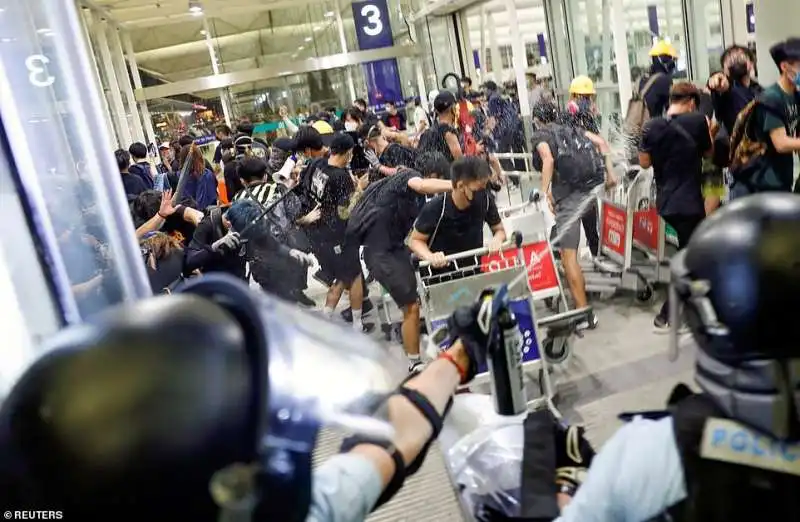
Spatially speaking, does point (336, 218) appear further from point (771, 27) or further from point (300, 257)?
point (771, 27)

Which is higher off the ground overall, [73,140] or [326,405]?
[73,140]

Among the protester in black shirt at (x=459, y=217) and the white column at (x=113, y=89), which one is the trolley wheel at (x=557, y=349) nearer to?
the protester in black shirt at (x=459, y=217)

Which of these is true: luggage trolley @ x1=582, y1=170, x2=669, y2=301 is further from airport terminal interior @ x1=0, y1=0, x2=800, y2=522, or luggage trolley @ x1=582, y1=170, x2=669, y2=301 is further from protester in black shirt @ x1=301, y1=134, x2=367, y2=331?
protester in black shirt @ x1=301, y1=134, x2=367, y2=331

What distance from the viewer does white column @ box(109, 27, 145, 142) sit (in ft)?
45.0

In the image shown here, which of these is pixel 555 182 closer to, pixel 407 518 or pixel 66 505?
pixel 407 518

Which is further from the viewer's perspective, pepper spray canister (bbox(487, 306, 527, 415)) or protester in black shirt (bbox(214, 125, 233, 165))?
protester in black shirt (bbox(214, 125, 233, 165))

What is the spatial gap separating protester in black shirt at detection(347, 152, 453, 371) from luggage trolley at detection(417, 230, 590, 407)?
276mm

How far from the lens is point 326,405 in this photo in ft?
3.06

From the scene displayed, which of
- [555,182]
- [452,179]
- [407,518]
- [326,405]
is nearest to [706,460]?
[326,405]

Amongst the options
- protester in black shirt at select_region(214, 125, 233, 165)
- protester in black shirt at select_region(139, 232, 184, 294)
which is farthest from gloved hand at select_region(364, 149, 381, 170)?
protester in black shirt at select_region(214, 125, 233, 165)

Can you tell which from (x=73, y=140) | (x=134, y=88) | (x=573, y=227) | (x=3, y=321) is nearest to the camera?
(x=3, y=321)

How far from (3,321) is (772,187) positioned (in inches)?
151

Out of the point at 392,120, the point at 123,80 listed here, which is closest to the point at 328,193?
the point at 392,120

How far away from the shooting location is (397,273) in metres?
4.02
